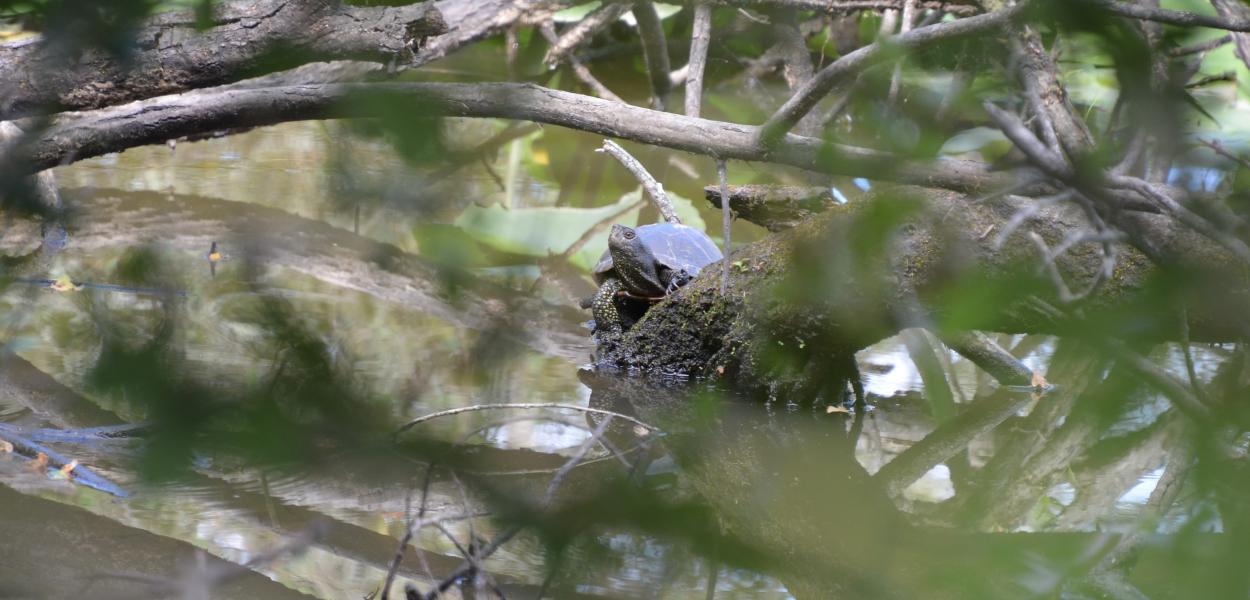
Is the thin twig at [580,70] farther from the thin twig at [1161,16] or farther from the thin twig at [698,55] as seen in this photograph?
the thin twig at [1161,16]

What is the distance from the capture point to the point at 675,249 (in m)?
4.50

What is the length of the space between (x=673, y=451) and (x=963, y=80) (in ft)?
4.88

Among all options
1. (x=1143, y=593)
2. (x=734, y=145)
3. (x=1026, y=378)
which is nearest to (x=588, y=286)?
(x=734, y=145)

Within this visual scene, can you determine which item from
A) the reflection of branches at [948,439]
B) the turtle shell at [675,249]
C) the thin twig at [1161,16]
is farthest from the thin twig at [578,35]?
the thin twig at [1161,16]

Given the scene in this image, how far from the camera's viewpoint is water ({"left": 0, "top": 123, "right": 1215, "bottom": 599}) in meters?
0.95

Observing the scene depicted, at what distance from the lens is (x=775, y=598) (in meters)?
1.78

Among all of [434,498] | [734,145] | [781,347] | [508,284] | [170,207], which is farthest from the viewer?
[170,207]

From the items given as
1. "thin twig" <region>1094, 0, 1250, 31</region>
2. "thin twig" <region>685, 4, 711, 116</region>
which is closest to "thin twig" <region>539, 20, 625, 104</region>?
"thin twig" <region>685, 4, 711, 116</region>

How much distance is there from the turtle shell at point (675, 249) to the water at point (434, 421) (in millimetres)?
431

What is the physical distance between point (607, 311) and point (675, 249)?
1.30 feet

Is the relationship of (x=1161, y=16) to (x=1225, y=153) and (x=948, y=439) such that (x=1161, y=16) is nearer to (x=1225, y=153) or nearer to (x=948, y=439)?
(x=1225, y=153)

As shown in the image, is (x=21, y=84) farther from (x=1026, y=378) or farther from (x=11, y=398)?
(x=1026, y=378)

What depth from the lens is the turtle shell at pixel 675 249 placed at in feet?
14.5

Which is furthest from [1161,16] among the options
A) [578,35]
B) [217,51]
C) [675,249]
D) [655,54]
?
[655,54]
